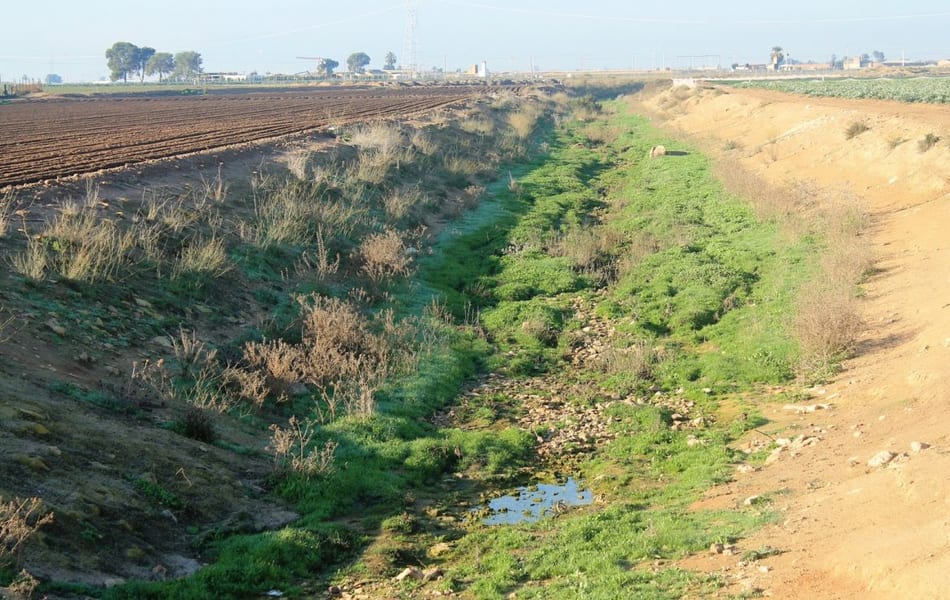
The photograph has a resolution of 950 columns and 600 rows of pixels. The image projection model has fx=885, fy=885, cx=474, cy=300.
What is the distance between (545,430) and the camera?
12812 mm

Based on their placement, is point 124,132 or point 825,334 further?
point 124,132

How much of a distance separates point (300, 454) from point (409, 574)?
2.87 meters

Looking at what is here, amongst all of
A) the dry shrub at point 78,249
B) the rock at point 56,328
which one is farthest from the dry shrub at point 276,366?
the dry shrub at point 78,249

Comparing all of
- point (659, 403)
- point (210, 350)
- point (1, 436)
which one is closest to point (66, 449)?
point (1, 436)

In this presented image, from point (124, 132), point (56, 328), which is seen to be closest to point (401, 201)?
point (56, 328)

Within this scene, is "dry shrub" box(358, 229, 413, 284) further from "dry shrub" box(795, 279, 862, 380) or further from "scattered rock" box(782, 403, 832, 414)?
"scattered rock" box(782, 403, 832, 414)

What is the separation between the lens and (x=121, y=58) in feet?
585

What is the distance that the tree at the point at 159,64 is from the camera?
186 m

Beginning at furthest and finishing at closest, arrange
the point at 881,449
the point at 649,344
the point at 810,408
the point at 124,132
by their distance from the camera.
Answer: the point at 124,132 < the point at 649,344 < the point at 810,408 < the point at 881,449

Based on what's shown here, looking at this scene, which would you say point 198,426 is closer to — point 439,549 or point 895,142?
point 439,549

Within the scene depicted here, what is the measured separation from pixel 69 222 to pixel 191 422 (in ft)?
20.8

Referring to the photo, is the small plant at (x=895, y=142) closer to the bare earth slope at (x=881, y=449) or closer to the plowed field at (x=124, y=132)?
the bare earth slope at (x=881, y=449)

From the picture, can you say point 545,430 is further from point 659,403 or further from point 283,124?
point 283,124

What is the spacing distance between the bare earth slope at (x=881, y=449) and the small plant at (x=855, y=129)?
6352 mm
